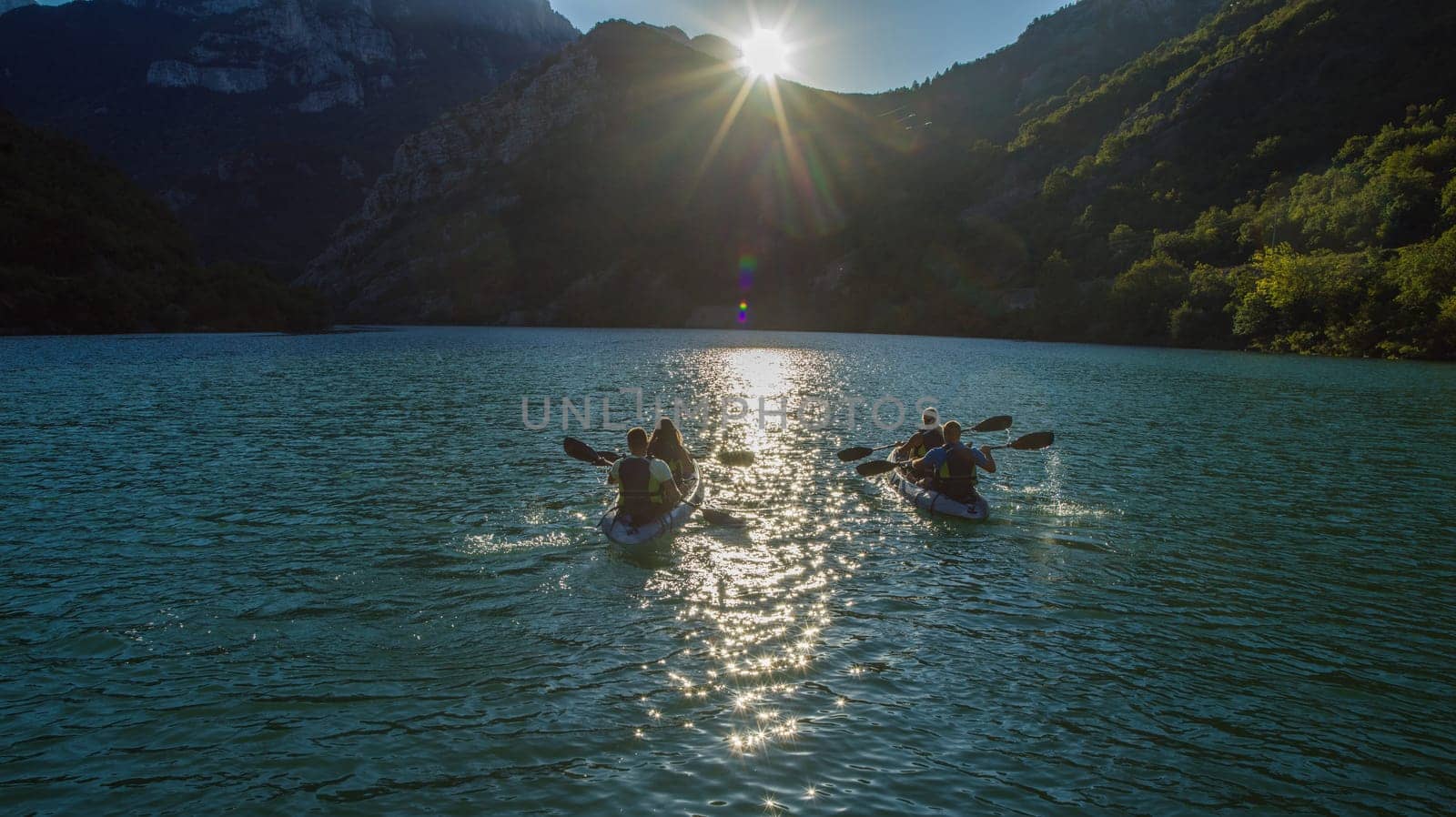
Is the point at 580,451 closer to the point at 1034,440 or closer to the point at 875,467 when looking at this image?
the point at 875,467

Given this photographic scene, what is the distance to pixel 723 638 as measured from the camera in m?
12.9

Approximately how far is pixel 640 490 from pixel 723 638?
594 centimetres

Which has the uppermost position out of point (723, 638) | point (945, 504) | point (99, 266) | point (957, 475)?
point (99, 266)

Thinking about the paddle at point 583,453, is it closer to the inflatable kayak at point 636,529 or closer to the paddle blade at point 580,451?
the paddle blade at point 580,451

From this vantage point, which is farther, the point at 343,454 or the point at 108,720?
the point at 343,454

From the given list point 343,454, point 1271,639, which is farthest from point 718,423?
point 1271,639

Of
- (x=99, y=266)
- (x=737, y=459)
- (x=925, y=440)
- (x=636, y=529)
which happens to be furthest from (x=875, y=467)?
(x=99, y=266)

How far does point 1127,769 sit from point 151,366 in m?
72.2

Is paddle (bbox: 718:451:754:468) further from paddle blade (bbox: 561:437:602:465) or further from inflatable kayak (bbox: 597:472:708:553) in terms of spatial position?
inflatable kayak (bbox: 597:472:708:553)

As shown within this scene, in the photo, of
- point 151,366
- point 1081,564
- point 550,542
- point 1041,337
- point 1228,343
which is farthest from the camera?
point 1041,337

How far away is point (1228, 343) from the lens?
106 metres

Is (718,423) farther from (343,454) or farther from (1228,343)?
(1228,343)

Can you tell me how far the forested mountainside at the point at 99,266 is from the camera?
372 ft

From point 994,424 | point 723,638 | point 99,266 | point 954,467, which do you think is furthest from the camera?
point 99,266
